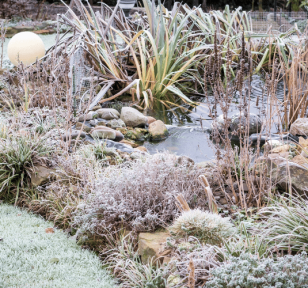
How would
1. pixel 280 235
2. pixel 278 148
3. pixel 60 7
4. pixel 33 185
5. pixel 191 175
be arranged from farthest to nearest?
pixel 60 7
pixel 278 148
pixel 33 185
pixel 191 175
pixel 280 235

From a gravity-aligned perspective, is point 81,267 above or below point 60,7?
below

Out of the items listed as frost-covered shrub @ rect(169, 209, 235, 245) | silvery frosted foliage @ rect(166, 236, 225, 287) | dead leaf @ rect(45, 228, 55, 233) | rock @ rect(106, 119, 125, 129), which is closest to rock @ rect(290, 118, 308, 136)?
rock @ rect(106, 119, 125, 129)

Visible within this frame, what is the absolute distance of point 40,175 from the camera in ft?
11.4

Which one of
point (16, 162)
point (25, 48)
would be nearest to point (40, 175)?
point (16, 162)

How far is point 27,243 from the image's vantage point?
106 inches

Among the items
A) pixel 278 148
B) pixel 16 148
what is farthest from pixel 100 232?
pixel 278 148

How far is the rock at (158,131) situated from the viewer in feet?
15.9

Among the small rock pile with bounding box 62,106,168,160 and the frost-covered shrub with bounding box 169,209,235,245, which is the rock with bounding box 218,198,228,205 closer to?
the frost-covered shrub with bounding box 169,209,235,245

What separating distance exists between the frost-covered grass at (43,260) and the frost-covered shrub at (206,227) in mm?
589

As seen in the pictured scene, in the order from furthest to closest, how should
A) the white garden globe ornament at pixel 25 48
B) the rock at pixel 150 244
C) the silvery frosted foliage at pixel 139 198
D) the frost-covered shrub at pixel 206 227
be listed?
1. the white garden globe ornament at pixel 25 48
2. the silvery frosted foliage at pixel 139 198
3. the rock at pixel 150 244
4. the frost-covered shrub at pixel 206 227

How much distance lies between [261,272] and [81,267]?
3.92ft

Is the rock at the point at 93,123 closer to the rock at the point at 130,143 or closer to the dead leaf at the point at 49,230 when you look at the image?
the rock at the point at 130,143

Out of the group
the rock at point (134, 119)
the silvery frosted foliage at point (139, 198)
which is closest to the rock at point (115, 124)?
the rock at point (134, 119)

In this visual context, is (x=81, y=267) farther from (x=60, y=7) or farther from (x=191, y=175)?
(x=60, y=7)
